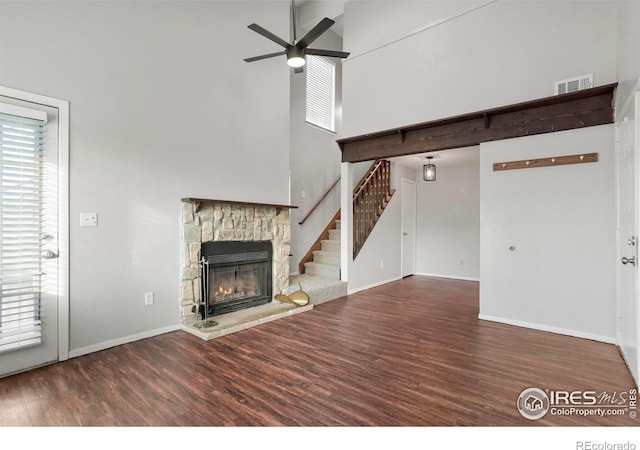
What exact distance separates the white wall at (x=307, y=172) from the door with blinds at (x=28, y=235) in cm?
376

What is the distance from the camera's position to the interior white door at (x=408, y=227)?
7.27m

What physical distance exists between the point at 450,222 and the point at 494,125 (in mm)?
3583

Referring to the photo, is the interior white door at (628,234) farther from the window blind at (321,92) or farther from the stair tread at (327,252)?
the window blind at (321,92)

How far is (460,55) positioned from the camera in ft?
14.0

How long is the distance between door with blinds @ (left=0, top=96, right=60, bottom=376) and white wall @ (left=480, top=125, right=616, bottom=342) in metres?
4.67

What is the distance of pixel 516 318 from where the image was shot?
388 centimetres

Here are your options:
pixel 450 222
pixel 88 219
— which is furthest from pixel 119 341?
pixel 450 222

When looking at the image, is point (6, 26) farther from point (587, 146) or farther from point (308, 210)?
point (587, 146)

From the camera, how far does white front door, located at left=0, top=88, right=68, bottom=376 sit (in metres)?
2.53

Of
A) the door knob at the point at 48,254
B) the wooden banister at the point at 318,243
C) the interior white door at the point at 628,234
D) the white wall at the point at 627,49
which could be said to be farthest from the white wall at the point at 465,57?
the door knob at the point at 48,254

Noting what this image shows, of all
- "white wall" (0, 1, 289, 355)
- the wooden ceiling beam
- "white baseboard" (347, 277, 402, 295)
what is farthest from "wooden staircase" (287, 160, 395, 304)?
"white wall" (0, 1, 289, 355)

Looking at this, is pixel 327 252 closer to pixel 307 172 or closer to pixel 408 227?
pixel 307 172

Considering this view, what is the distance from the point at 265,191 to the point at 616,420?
4.13 m

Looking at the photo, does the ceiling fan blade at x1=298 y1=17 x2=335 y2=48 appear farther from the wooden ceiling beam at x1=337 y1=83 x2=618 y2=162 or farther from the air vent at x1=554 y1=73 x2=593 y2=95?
the air vent at x1=554 y1=73 x2=593 y2=95
